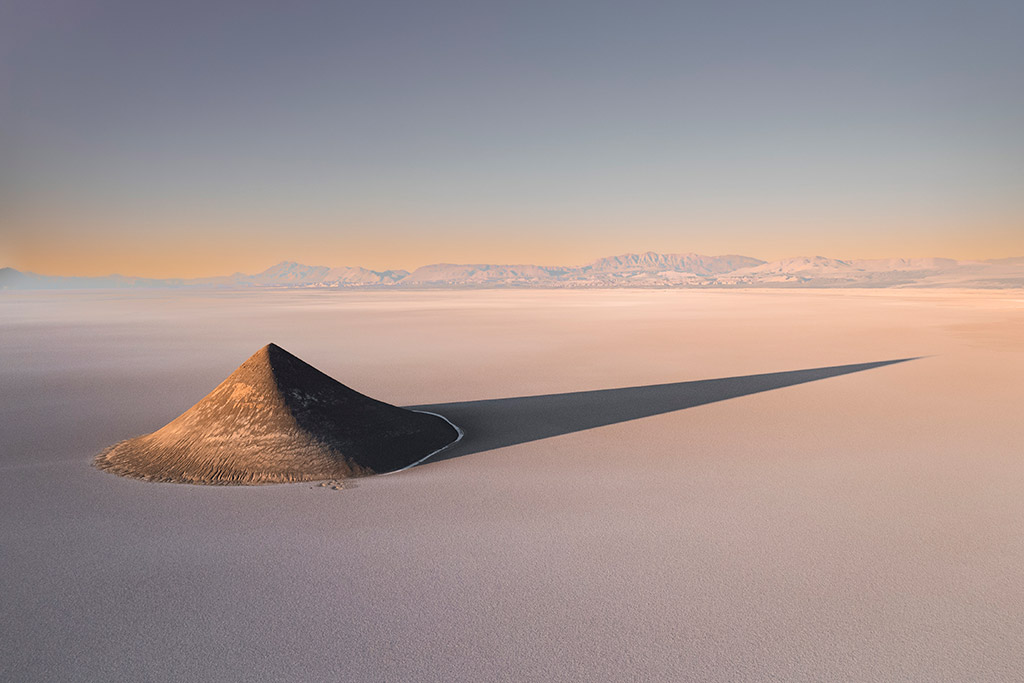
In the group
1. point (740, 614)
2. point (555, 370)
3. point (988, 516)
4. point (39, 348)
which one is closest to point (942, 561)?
point (988, 516)

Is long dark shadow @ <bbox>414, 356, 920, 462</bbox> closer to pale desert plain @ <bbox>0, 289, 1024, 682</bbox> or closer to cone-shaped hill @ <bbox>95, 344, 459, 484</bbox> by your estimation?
pale desert plain @ <bbox>0, 289, 1024, 682</bbox>

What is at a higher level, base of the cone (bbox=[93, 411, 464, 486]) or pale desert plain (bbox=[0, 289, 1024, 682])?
base of the cone (bbox=[93, 411, 464, 486])

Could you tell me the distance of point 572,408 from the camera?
12.6 meters

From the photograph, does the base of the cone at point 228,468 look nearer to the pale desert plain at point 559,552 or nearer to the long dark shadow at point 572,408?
the pale desert plain at point 559,552

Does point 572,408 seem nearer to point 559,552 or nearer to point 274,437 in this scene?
point 274,437

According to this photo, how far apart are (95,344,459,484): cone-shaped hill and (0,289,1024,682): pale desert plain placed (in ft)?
1.15

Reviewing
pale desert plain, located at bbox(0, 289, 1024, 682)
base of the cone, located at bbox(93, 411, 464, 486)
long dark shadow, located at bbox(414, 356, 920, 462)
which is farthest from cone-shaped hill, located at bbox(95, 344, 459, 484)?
long dark shadow, located at bbox(414, 356, 920, 462)

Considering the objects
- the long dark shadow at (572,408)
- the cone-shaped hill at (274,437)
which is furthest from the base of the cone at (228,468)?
the long dark shadow at (572,408)

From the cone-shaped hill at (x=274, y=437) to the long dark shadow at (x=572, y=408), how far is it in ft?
3.05

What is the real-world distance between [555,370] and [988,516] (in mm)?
12051

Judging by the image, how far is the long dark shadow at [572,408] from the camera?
10.4m

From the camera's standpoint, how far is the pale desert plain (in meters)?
4.19

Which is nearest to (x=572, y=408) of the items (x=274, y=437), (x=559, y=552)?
(x=274, y=437)

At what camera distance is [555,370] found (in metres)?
18.0
